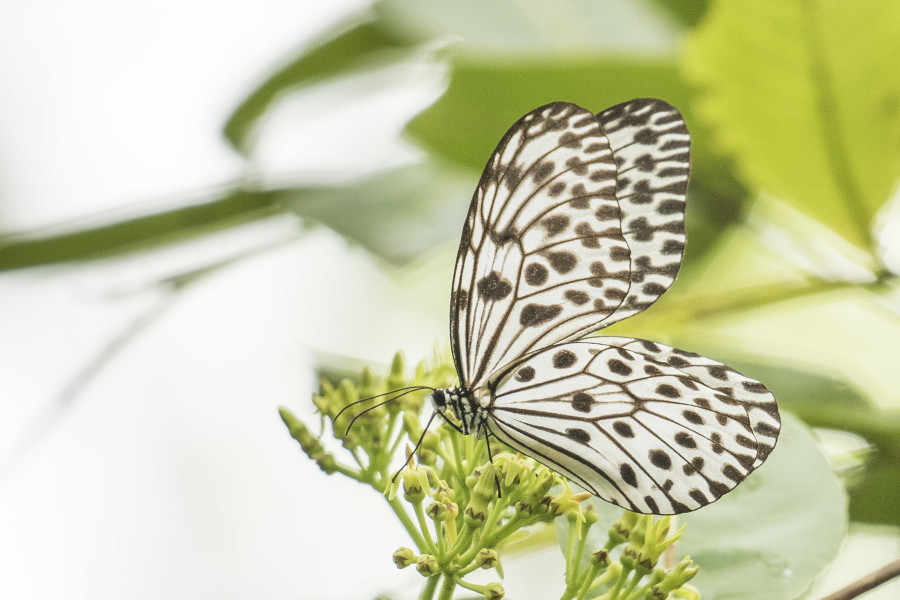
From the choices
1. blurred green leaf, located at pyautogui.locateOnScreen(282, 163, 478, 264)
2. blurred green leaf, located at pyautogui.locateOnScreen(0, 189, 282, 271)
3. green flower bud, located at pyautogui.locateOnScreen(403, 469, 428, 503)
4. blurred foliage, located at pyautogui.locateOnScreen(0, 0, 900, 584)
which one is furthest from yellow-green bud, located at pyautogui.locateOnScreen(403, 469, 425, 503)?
blurred green leaf, located at pyautogui.locateOnScreen(0, 189, 282, 271)

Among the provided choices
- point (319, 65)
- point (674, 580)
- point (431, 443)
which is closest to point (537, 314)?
point (431, 443)

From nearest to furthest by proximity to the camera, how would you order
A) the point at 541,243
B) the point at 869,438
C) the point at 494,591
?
the point at 494,591, the point at 541,243, the point at 869,438

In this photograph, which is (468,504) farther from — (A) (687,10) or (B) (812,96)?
(A) (687,10)

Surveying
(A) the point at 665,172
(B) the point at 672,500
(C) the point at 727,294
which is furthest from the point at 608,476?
(C) the point at 727,294

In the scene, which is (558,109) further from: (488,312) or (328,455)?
(328,455)

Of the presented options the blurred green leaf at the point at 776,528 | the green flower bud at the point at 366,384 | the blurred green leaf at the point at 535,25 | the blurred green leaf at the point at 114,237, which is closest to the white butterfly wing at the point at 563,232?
the green flower bud at the point at 366,384

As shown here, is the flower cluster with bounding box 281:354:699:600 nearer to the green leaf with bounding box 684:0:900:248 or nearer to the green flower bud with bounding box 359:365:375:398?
the green flower bud with bounding box 359:365:375:398

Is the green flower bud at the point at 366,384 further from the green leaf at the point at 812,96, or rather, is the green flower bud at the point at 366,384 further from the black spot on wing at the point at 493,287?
the green leaf at the point at 812,96
